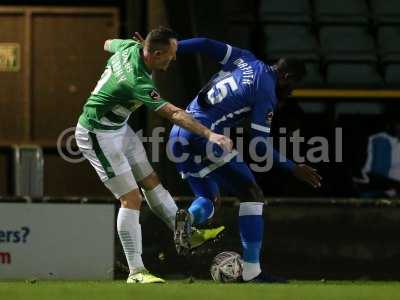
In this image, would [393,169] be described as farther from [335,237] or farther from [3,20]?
[3,20]

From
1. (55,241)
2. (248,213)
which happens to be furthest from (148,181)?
(55,241)

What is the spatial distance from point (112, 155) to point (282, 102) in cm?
402

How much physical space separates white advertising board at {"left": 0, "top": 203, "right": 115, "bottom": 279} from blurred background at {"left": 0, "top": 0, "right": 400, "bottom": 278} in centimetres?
23

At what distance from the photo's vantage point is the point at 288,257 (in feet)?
38.2

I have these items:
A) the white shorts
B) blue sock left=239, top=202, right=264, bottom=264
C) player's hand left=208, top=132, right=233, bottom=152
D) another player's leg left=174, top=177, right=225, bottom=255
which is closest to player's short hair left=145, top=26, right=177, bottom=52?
the white shorts

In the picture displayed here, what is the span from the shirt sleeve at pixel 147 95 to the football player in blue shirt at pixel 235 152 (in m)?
0.87

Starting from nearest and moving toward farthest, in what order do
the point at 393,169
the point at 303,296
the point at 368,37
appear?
the point at 303,296, the point at 393,169, the point at 368,37

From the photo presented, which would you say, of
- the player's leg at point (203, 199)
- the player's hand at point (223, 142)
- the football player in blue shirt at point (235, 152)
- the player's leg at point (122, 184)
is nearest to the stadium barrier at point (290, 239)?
the player's leg at point (203, 199)

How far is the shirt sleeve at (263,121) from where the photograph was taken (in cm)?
962

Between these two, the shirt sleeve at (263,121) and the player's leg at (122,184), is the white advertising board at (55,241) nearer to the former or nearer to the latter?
the player's leg at (122,184)

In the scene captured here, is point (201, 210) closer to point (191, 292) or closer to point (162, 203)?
point (162, 203)

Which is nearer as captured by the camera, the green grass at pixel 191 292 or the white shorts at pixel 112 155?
the green grass at pixel 191 292

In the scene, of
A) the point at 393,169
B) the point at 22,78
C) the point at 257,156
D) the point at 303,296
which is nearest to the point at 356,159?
the point at 393,169

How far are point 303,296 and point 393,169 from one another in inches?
224
